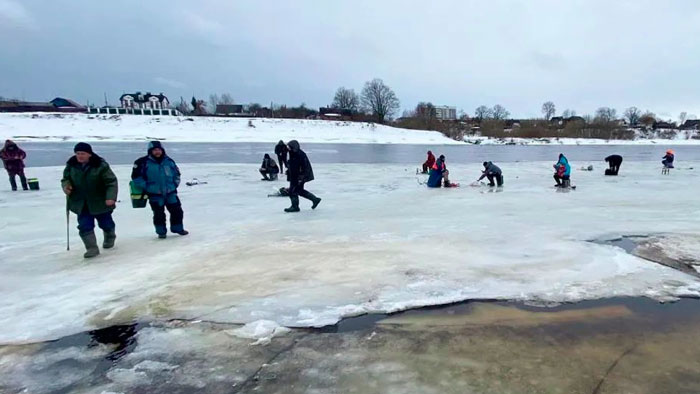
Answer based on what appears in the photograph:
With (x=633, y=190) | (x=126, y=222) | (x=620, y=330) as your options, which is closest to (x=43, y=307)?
(x=126, y=222)

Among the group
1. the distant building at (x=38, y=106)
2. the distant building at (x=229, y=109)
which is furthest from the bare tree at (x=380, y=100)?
the distant building at (x=38, y=106)

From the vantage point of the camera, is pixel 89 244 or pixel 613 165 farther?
pixel 613 165

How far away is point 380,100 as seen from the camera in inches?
3797

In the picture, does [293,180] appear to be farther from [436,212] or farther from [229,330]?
[229,330]

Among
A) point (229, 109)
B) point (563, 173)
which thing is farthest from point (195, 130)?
point (563, 173)

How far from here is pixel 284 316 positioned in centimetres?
363

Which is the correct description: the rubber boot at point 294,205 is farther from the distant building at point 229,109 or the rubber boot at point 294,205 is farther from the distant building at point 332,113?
the distant building at point 229,109

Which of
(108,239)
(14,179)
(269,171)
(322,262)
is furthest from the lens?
(269,171)

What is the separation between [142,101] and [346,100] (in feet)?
223

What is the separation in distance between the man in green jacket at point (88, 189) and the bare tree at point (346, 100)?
4309 inches

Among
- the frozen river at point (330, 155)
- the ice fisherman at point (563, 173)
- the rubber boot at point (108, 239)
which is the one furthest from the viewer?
the frozen river at point (330, 155)

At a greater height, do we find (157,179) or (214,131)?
(214,131)

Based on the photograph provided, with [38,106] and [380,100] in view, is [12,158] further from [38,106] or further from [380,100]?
[38,106]

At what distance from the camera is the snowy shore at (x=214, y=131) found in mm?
61469
